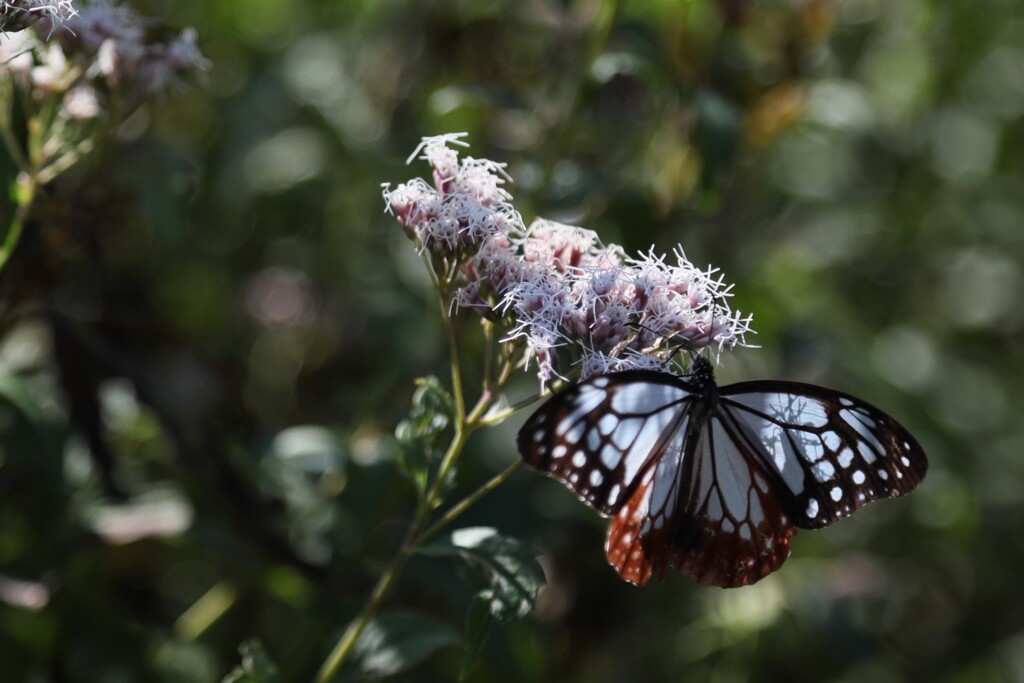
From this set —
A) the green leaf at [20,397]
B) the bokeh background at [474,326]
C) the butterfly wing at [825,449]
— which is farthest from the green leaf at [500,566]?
the green leaf at [20,397]

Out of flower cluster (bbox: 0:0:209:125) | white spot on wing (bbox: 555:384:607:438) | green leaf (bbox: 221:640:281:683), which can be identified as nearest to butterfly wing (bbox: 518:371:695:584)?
white spot on wing (bbox: 555:384:607:438)

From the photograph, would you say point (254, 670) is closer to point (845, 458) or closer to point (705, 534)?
point (705, 534)

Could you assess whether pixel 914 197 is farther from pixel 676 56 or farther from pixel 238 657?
pixel 238 657

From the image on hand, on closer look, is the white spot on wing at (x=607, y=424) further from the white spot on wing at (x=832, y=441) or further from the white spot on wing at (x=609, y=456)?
the white spot on wing at (x=832, y=441)

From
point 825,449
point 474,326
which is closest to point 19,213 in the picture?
point 474,326

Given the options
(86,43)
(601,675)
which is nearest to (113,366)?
(86,43)

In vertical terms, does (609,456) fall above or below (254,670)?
above

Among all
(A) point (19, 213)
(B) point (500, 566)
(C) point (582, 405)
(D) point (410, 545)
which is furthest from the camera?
(A) point (19, 213)
